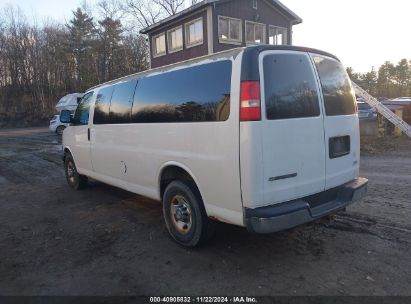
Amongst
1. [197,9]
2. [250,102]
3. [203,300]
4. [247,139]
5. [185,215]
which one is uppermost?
[197,9]

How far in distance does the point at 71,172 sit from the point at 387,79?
5418cm

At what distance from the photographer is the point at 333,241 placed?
4.30 m

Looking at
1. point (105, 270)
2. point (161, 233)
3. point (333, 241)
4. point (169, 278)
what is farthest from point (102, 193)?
point (333, 241)

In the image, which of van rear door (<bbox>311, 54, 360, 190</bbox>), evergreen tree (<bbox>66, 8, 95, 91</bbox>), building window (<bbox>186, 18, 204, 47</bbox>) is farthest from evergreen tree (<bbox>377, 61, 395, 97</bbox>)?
van rear door (<bbox>311, 54, 360, 190</bbox>)

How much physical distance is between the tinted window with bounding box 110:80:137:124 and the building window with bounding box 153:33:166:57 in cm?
2063

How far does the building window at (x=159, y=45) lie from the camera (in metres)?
25.3

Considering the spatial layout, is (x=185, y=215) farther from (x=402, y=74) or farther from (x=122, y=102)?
(x=402, y=74)

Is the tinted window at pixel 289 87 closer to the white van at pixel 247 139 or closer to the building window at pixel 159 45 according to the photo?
the white van at pixel 247 139

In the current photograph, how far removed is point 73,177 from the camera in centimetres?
766

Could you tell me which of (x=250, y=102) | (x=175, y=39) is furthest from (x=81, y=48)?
(x=250, y=102)

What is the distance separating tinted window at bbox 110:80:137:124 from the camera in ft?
16.8

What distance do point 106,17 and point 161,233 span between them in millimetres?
46853

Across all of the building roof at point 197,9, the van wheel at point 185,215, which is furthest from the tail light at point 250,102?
the building roof at point 197,9

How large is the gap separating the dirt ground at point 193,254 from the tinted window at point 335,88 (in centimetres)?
160
